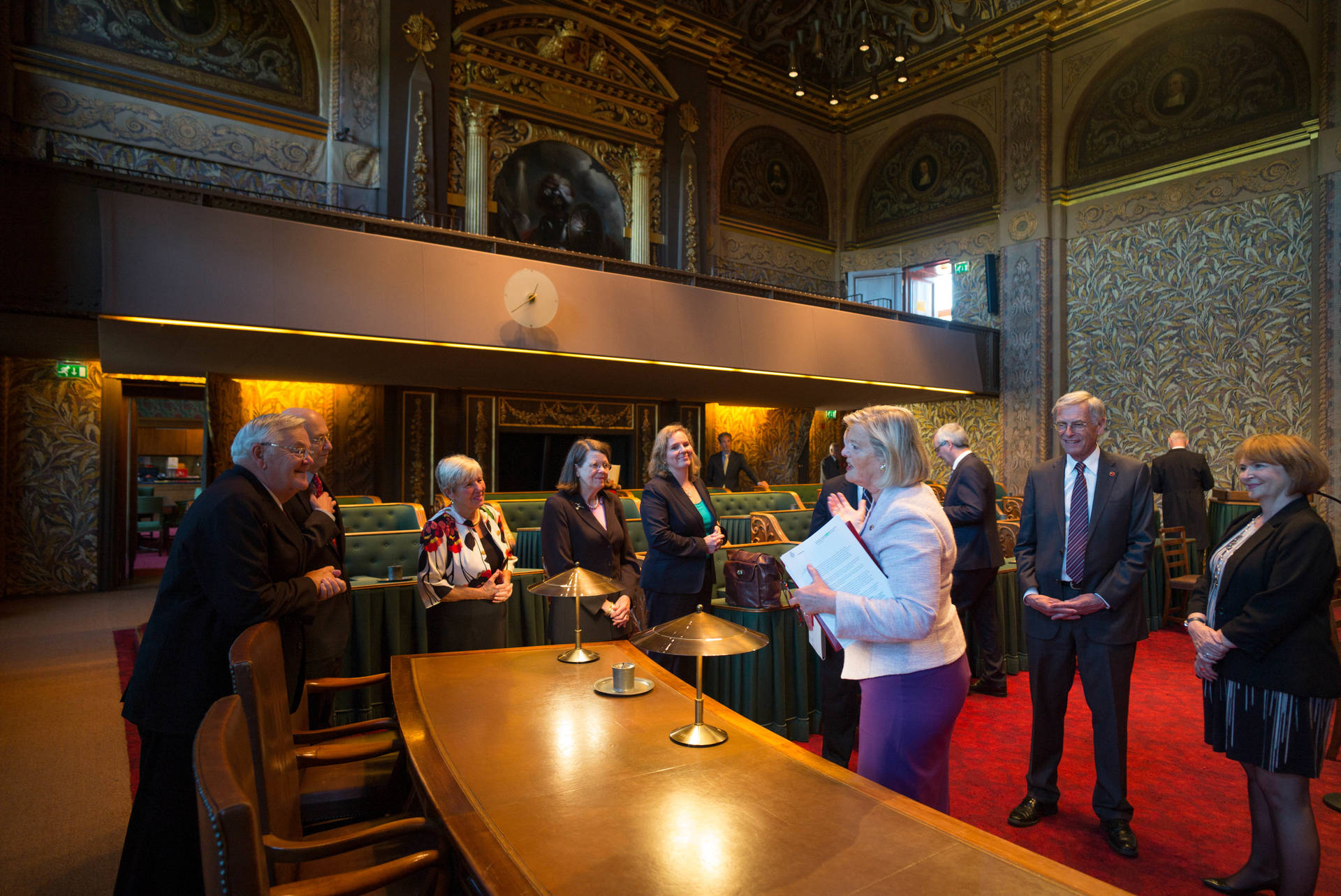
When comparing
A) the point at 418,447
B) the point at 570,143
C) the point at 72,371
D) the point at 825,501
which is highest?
the point at 570,143

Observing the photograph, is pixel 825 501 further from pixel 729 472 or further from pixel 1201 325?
pixel 1201 325

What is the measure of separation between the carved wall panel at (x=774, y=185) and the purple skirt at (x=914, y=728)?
39.8 ft

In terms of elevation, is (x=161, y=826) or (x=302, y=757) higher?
(x=302, y=757)

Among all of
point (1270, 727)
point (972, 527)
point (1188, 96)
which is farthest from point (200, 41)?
point (1188, 96)

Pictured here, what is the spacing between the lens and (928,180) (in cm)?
1334

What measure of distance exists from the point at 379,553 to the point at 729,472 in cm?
603

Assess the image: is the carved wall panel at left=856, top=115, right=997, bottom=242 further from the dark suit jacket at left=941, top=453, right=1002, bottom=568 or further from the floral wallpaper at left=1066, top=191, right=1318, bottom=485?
the dark suit jacket at left=941, top=453, right=1002, bottom=568

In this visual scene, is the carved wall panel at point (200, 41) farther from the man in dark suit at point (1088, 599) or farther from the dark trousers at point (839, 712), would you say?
the man in dark suit at point (1088, 599)

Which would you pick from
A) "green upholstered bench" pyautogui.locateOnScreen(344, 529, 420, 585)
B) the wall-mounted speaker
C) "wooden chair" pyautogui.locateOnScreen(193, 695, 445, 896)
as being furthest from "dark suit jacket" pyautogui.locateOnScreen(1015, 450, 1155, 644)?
the wall-mounted speaker

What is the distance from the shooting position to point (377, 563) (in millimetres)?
5199

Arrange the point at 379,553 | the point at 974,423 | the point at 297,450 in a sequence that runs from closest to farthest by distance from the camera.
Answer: the point at 297,450 < the point at 379,553 < the point at 974,423

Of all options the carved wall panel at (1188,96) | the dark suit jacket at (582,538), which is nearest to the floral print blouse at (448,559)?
the dark suit jacket at (582,538)

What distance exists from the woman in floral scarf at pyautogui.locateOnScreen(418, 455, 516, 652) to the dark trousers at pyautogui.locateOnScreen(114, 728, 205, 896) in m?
1.02

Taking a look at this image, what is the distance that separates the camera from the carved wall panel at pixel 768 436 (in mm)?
12688
